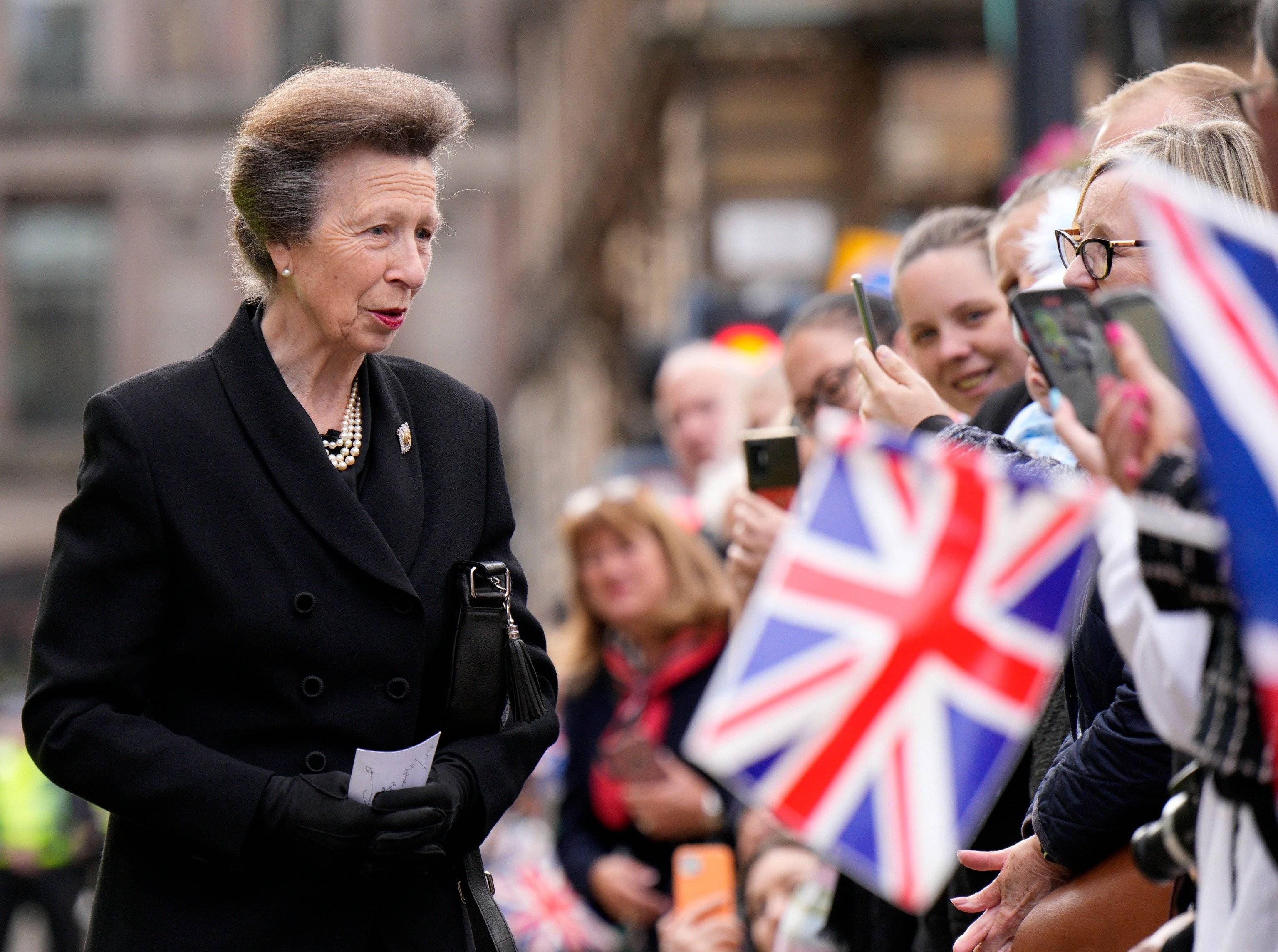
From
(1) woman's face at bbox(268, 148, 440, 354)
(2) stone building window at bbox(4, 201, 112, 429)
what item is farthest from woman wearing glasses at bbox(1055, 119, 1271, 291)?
(2) stone building window at bbox(4, 201, 112, 429)

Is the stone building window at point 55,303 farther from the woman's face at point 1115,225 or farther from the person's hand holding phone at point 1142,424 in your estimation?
the person's hand holding phone at point 1142,424

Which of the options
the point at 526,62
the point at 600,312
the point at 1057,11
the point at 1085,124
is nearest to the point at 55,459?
the point at 526,62

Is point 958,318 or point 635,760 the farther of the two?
point 635,760

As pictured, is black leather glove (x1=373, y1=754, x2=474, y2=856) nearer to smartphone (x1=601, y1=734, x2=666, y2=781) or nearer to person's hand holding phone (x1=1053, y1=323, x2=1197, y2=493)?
person's hand holding phone (x1=1053, y1=323, x2=1197, y2=493)

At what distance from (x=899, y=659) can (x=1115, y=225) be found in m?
0.99

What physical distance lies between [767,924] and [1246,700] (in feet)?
9.69

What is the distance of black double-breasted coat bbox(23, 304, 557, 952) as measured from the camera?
8.83 feet

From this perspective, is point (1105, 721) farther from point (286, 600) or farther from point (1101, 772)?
point (286, 600)

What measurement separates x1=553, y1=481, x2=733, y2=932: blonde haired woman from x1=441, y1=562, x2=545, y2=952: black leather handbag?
2.30m

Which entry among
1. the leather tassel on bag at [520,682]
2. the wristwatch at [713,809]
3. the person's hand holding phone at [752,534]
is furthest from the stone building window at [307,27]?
the leather tassel on bag at [520,682]

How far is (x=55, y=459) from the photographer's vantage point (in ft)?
122

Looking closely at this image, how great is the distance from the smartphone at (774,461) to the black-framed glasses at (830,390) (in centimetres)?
31

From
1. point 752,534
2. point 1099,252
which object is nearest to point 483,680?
point 1099,252

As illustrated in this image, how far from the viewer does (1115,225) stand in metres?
2.70
